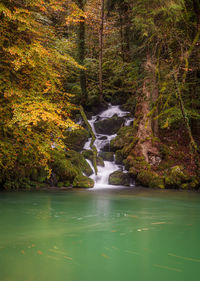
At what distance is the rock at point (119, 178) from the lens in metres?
11.8

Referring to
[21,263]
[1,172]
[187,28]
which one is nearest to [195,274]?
[21,263]

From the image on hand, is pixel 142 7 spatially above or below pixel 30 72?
above

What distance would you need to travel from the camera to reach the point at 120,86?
795 inches

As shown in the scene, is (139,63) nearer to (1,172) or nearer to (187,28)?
(187,28)

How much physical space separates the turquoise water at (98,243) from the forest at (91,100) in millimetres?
2216

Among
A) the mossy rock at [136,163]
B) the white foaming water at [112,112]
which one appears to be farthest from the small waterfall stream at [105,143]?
the mossy rock at [136,163]

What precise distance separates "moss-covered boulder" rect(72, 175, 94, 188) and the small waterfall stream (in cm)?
37

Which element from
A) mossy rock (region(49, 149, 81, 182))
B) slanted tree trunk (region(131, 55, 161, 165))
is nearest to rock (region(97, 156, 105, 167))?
slanted tree trunk (region(131, 55, 161, 165))

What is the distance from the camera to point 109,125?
15.9 meters

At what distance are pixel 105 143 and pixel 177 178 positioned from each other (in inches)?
198

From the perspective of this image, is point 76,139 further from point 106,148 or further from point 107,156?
point 107,156

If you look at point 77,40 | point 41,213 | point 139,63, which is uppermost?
point 77,40

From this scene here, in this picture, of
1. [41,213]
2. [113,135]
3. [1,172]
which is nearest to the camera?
[41,213]

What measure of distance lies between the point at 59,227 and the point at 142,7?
957 cm
